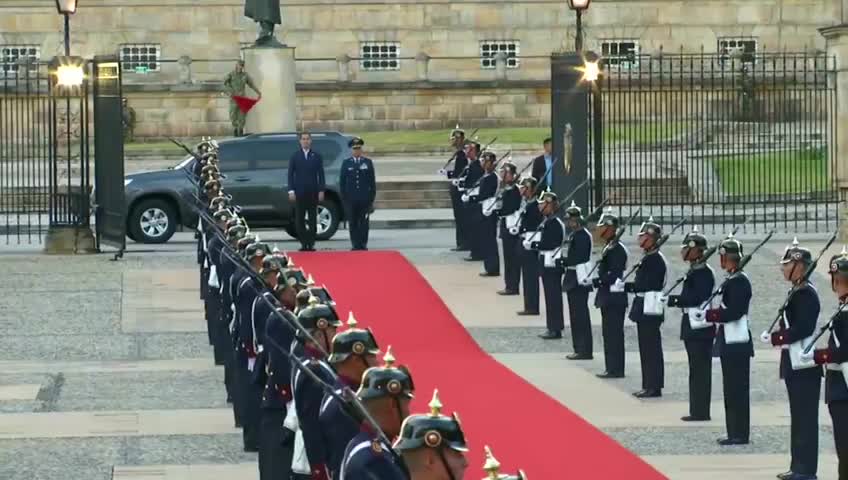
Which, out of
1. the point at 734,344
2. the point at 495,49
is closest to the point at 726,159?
the point at 495,49

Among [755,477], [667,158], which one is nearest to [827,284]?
[755,477]

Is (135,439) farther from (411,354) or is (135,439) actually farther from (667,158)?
(667,158)

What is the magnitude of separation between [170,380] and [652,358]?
416 cm

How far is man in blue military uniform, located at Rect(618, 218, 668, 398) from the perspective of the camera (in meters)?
19.1

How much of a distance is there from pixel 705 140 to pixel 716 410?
23041 mm

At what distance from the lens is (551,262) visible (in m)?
23.2

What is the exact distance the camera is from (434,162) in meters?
43.5

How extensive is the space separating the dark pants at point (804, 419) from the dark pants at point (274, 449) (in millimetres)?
3615

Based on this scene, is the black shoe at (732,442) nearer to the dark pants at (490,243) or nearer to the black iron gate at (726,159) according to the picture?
the dark pants at (490,243)

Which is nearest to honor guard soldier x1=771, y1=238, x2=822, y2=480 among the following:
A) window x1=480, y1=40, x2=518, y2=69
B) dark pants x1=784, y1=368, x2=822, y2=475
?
dark pants x1=784, y1=368, x2=822, y2=475

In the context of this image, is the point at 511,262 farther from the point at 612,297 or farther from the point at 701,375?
the point at 701,375

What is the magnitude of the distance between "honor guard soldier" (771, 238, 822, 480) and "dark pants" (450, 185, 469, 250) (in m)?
14.1

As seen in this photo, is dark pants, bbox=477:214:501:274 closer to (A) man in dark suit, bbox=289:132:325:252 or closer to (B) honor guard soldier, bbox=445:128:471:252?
(B) honor guard soldier, bbox=445:128:471:252

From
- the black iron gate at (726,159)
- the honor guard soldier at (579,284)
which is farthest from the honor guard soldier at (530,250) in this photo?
the black iron gate at (726,159)
